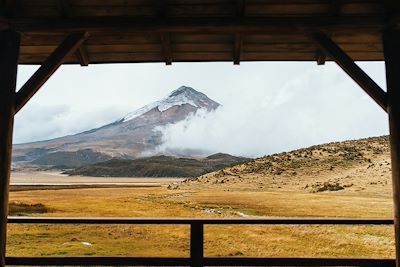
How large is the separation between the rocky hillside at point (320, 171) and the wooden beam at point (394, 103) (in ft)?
213

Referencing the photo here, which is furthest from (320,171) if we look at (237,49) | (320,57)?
(237,49)

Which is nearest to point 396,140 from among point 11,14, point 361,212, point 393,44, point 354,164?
point 393,44

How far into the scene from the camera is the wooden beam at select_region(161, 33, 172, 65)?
18.4 ft

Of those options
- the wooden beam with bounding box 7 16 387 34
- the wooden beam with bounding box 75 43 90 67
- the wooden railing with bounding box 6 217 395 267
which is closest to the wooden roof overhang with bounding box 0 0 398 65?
the wooden beam with bounding box 7 16 387 34

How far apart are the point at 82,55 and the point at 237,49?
7.91 feet

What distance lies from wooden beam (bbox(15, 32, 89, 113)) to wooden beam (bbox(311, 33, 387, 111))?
3.15 meters

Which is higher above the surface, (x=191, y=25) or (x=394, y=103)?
(x=191, y=25)

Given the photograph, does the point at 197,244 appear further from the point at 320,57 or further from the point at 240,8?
the point at 320,57

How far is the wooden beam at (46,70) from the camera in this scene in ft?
16.7

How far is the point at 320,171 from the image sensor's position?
90.7 m

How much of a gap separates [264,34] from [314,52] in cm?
100

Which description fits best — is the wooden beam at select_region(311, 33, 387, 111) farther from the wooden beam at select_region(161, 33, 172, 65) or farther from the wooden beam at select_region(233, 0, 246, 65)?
the wooden beam at select_region(161, 33, 172, 65)

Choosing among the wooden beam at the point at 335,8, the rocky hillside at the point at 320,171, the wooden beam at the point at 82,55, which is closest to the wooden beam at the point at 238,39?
the wooden beam at the point at 335,8

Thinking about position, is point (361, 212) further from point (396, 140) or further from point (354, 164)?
point (354, 164)
